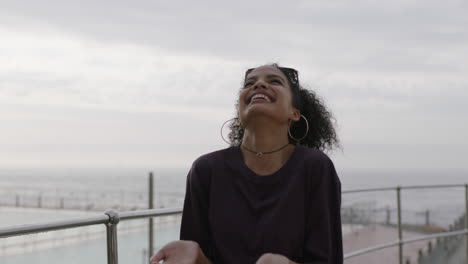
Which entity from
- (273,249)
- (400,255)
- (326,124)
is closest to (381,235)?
(400,255)

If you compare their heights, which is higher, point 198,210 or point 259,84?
point 259,84

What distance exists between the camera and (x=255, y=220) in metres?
1.53

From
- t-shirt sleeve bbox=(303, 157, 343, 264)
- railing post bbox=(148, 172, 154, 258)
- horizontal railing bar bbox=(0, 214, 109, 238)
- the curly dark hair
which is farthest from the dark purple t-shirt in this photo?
railing post bbox=(148, 172, 154, 258)

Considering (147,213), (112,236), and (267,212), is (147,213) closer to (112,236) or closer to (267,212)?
(112,236)

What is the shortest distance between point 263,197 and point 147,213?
3.00ft

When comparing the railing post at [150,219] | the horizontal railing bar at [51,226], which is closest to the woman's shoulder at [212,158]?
the horizontal railing bar at [51,226]

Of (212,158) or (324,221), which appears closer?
(324,221)

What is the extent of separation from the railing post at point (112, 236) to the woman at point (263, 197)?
57cm

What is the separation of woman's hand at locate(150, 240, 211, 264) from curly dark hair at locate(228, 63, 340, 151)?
1.64 ft

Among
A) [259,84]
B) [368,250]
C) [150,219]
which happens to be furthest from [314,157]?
[368,250]

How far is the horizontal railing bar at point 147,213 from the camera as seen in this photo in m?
2.21

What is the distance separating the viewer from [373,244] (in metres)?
4.77

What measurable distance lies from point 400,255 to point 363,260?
601 millimetres

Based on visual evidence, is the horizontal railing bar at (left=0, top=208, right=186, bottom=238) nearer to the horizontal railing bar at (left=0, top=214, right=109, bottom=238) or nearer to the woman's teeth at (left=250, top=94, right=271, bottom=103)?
the horizontal railing bar at (left=0, top=214, right=109, bottom=238)
